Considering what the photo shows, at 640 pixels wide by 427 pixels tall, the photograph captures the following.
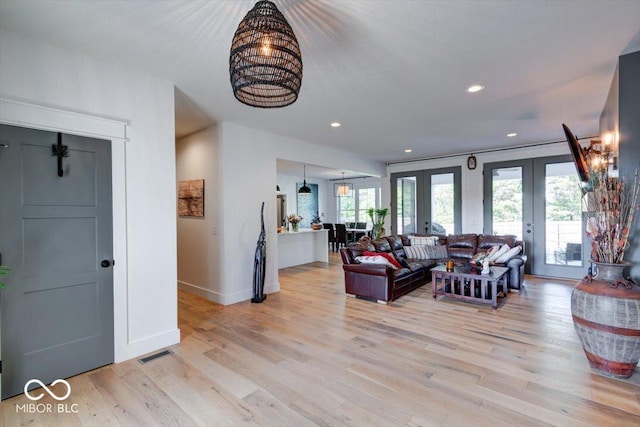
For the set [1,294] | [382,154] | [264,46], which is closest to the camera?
[264,46]

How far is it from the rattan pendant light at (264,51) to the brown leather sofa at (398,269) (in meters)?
3.38

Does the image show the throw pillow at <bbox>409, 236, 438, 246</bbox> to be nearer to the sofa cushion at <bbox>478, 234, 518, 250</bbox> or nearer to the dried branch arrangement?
the sofa cushion at <bbox>478, 234, 518, 250</bbox>

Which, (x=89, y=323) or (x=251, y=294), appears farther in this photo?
(x=251, y=294)

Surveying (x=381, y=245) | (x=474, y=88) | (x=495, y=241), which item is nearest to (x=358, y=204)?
(x=381, y=245)

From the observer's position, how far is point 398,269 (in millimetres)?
Result: 4941

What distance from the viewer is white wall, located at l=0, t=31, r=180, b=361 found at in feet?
7.84

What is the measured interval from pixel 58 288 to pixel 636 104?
5208mm

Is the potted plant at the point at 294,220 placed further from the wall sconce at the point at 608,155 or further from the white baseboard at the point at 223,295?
the wall sconce at the point at 608,155

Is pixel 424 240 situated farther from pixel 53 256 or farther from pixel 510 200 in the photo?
pixel 53 256

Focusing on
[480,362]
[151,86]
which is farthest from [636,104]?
[151,86]

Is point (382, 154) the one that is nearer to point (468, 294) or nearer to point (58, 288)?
point (468, 294)

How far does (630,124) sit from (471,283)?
2634mm

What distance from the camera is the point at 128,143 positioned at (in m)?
2.89

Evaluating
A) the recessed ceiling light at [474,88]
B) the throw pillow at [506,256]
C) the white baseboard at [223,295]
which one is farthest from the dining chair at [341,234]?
the recessed ceiling light at [474,88]
